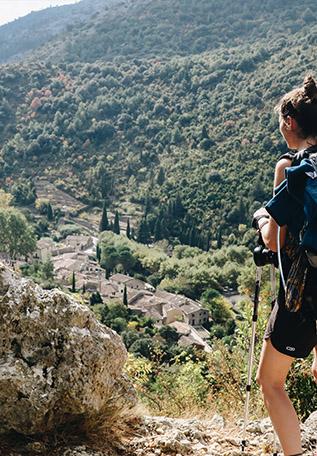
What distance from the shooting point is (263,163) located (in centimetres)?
7775

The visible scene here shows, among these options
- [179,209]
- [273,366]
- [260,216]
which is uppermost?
[260,216]

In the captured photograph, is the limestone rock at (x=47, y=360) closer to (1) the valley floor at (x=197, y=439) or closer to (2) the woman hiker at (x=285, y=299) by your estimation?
(1) the valley floor at (x=197, y=439)

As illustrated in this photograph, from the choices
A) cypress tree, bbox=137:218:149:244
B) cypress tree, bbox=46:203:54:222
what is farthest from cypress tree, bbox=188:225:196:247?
cypress tree, bbox=46:203:54:222

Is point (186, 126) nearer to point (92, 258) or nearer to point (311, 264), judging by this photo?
point (92, 258)

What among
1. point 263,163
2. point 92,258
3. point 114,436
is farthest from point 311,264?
point 263,163

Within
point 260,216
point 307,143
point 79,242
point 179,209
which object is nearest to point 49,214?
point 79,242

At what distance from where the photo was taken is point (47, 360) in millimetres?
3082

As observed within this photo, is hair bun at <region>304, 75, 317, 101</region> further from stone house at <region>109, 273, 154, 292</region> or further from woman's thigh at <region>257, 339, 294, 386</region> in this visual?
stone house at <region>109, 273, 154, 292</region>

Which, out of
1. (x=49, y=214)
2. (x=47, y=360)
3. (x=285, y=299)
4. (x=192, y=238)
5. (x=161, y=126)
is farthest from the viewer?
(x=161, y=126)

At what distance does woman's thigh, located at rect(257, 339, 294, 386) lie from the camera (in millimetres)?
2646

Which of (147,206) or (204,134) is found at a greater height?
(204,134)

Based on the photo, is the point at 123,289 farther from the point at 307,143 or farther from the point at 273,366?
the point at 307,143

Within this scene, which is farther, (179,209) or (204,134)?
(204,134)

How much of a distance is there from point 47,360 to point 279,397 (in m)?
1.38
